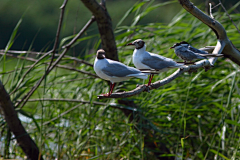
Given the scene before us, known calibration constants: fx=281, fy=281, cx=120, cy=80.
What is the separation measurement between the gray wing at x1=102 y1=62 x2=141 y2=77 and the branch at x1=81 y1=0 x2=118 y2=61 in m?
1.18

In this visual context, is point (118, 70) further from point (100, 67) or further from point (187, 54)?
point (187, 54)

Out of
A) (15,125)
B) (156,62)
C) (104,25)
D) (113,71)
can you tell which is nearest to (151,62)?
(156,62)

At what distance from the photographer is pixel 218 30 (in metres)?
2.00

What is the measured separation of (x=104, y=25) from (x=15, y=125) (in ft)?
4.10

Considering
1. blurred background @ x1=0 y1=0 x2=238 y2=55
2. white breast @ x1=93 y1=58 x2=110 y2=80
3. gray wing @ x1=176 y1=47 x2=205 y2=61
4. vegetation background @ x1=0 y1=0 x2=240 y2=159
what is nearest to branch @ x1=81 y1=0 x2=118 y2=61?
vegetation background @ x1=0 y1=0 x2=240 y2=159

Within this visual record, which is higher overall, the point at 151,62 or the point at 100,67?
the point at 100,67

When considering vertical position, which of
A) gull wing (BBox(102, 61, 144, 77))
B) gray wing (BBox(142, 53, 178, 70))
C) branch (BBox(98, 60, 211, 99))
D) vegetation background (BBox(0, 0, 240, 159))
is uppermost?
gull wing (BBox(102, 61, 144, 77))

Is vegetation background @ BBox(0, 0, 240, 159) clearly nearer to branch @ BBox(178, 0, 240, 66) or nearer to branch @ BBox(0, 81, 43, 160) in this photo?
branch @ BBox(0, 81, 43, 160)

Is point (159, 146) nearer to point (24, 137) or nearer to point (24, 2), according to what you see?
point (24, 137)

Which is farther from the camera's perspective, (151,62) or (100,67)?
(151,62)

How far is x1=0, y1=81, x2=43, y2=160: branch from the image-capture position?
2.48 meters

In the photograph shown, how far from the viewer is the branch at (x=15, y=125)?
2.48 m

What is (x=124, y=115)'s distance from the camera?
3170 mm

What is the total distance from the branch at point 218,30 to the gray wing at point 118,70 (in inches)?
22.8
